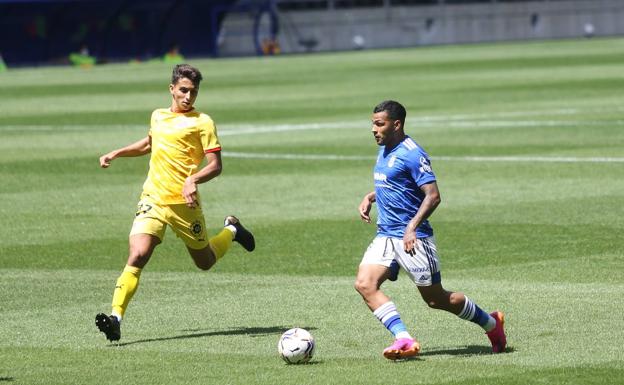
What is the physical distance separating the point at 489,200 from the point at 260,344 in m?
8.30

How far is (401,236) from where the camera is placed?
385 inches

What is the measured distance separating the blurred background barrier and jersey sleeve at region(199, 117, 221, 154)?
5158cm

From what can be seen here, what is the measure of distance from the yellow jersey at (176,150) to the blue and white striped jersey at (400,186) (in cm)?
177

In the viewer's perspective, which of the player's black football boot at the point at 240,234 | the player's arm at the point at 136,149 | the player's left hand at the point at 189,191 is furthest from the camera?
the player's black football boot at the point at 240,234

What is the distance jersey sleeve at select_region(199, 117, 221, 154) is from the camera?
433 inches

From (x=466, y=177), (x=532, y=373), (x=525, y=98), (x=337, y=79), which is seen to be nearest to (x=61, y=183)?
(x=466, y=177)

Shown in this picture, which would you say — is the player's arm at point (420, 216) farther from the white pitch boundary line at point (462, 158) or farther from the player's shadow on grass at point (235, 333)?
the white pitch boundary line at point (462, 158)

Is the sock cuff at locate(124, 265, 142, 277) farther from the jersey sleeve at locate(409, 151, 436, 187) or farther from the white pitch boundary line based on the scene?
the white pitch boundary line

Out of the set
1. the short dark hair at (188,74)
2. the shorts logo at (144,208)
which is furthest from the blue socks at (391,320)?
the short dark hair at (188,74)

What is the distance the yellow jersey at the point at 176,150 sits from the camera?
11086mm

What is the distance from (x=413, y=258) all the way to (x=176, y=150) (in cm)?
244

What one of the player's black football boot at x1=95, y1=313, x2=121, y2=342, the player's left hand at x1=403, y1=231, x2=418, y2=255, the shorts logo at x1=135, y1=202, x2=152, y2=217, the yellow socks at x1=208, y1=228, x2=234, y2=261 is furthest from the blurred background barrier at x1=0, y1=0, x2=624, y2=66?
the player's left hand at x1=403, y1=231, x2=418, y2=255

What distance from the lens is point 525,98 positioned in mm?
34250

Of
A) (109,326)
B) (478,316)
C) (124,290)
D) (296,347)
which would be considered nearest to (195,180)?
(124,290)
